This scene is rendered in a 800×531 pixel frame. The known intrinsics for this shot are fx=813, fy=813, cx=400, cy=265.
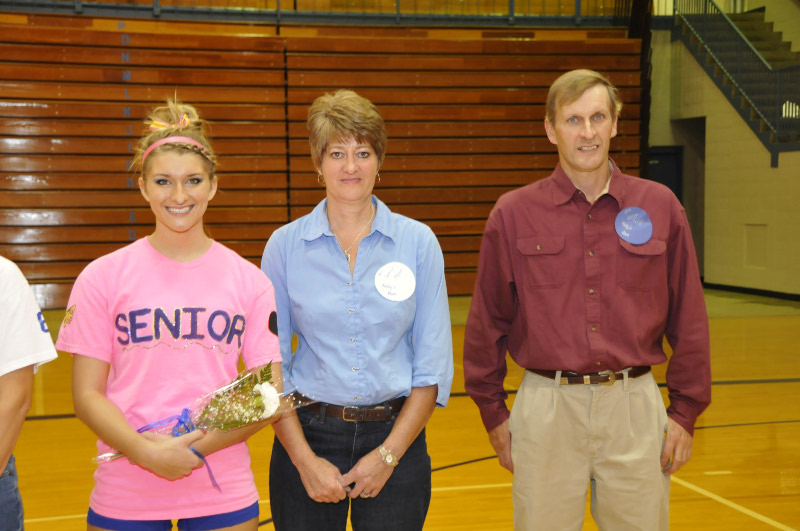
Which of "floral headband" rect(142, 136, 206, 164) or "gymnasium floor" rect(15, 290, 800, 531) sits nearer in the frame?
"floral headband" rect(142, 136, 206, 164)

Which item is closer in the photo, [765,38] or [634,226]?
[634,226]

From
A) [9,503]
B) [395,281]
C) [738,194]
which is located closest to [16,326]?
[9,503]

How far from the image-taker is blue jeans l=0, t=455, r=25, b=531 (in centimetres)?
179

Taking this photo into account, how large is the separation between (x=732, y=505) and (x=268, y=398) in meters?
2.94

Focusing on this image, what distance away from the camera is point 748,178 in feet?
39.1

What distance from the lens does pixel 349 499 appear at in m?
2.17

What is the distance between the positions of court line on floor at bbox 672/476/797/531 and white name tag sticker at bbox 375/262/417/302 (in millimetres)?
2495

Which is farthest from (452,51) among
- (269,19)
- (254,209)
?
(254,209)

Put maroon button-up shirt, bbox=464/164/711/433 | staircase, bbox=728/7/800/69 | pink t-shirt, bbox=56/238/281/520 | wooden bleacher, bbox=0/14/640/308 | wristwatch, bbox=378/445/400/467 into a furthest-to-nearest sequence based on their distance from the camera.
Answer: staircase, bbox=728/7/800/69
wooden bleacher, bbox=0/14/640/308
maroon button-up shirt, bbox=464/164/711/433
wristwatch, bbox=378/445/400/467
pink t-shirt, bbox=56/238/281/520

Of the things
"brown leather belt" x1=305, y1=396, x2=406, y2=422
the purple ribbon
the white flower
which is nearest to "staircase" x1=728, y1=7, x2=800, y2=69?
"brown leather belt" x1=305, y1=396, x2=406, y2=422

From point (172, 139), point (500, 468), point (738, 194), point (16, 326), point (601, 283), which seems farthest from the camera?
point (738, 194)

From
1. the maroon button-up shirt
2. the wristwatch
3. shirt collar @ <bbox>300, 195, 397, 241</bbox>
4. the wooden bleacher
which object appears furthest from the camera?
the wooden bleacher

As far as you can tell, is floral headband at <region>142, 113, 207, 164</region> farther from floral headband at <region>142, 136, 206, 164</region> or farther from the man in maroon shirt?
the man in maroon shirt

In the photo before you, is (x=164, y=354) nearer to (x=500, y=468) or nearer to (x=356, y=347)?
(x=356, y=347)
